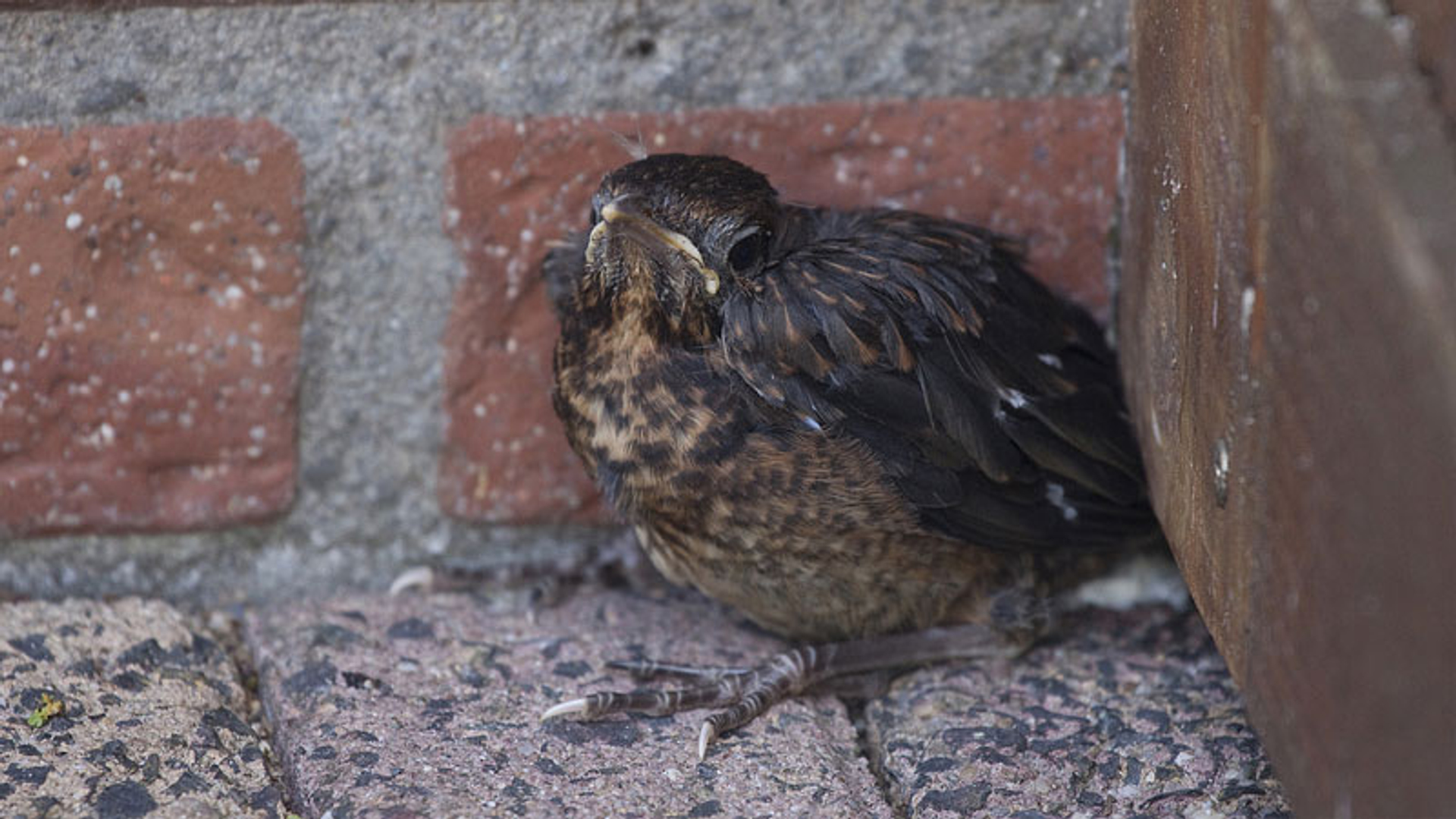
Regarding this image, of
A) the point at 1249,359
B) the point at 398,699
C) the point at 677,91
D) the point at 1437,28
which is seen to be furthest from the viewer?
the point at 677,91

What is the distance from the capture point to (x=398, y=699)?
2.55m

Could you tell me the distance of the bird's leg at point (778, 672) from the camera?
100 inches

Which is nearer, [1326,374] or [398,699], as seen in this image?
[1326,374]

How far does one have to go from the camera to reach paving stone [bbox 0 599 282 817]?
2217 millimetres

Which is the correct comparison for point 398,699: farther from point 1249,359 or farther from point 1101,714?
point 1249,359

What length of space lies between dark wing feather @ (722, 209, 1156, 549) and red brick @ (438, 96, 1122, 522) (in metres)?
0.11

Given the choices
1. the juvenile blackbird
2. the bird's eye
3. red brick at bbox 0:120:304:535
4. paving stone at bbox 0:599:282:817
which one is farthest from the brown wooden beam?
red brick at bbox 0:120:304:535

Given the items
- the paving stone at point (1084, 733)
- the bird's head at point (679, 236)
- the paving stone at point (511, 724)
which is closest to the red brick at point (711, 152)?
the bird's head at point (679, 236)

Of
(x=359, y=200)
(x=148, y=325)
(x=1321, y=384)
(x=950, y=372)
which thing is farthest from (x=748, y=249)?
(x=1321, y=384)

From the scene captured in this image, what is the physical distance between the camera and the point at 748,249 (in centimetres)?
264

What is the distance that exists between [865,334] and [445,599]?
3.15 ft

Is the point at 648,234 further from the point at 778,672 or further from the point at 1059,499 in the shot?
the point at 1059,499

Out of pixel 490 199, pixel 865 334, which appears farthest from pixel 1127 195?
pixel 490 199

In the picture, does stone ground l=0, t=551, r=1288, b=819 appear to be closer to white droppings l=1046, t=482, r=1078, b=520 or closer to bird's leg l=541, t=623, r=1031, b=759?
bird's leg l=541, t=623, r=1031, b=759
